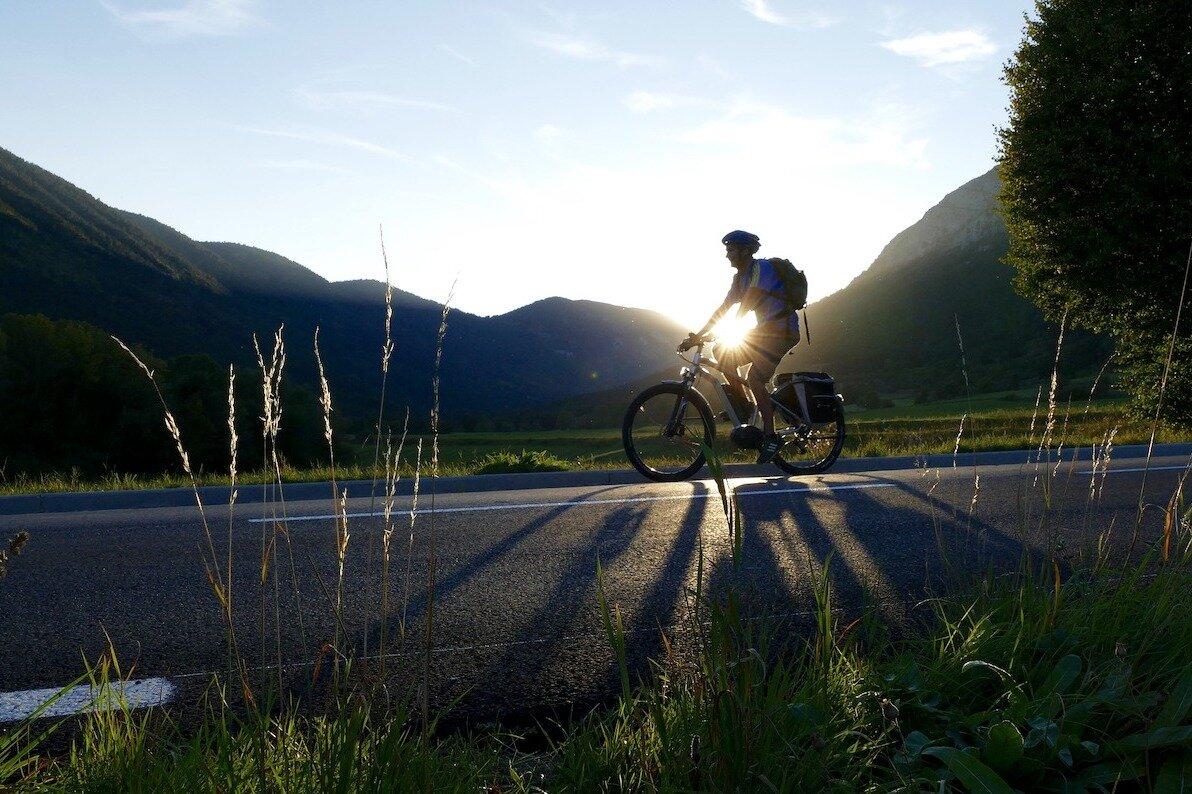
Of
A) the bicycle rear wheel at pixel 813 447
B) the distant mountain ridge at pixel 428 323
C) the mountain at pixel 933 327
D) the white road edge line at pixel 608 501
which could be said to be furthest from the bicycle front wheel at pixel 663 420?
the mountain at pixel 933 327

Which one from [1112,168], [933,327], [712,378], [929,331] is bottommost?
[712,378]

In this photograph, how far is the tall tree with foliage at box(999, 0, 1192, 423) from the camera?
62.7ft

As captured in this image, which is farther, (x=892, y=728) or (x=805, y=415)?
(x=805, y=415)

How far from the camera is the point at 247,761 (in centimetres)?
220

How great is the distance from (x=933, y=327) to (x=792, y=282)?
485 ft

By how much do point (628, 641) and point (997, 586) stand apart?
4.95ft

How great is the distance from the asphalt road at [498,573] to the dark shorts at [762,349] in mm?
1945

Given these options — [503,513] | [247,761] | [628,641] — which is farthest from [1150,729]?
[503,513]

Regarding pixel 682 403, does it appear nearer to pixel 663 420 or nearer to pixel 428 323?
pixel 663 420

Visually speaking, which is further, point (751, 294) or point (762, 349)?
point (762, 349)

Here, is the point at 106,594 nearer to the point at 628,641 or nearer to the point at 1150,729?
the point at 628,641

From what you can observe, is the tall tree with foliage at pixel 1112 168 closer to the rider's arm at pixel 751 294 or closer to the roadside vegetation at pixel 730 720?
the rider's arm at pixel 751 294

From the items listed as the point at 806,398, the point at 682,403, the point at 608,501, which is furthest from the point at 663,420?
the point at 608,501

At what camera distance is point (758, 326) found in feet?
31.3
